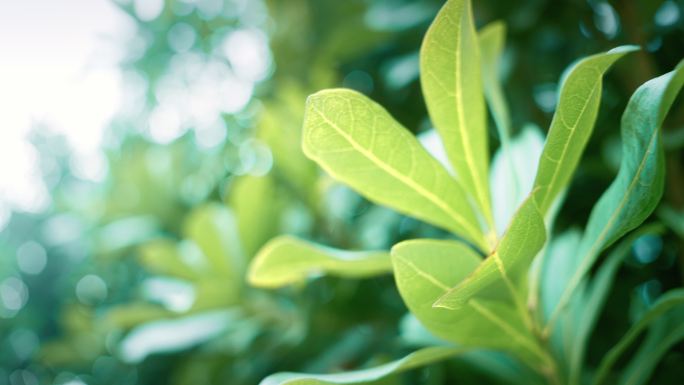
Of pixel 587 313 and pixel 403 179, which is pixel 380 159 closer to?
pixel 403 179

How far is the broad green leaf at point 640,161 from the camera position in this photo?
1.13 ft

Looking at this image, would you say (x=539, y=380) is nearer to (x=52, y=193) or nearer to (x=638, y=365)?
(x=638, y=365)

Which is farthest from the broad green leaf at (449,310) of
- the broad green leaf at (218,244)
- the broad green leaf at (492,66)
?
the broad green leaf at (218,244)

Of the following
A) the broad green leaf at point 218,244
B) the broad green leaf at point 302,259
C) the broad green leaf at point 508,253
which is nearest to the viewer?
the broad green leaf at point 508,253

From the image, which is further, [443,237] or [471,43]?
[443,237]

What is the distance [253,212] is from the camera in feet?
2.58

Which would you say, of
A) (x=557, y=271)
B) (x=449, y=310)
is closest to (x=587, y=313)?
(x=557, y=271)

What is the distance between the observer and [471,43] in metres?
0.40

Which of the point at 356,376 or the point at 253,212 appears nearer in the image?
the point at 356,376

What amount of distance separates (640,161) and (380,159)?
15 cm

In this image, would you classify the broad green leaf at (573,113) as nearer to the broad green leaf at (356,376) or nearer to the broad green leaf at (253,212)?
the broad green leaf at (356,376)

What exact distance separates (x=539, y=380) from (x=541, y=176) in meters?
0.21

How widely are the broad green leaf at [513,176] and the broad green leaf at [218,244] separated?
37cm

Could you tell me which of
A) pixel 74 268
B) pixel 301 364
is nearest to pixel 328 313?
pixel 301 364
